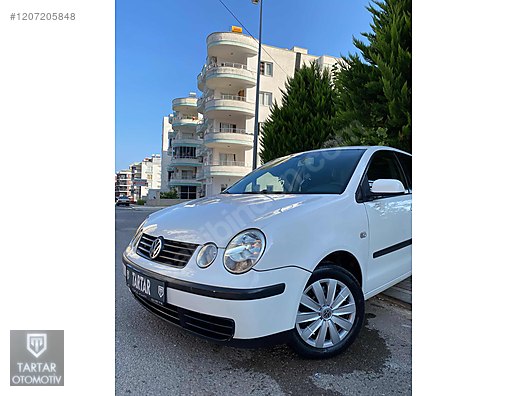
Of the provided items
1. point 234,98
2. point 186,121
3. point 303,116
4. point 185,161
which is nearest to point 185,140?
point 186,121

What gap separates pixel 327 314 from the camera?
188cm

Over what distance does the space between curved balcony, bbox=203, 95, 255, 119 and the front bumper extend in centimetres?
2285

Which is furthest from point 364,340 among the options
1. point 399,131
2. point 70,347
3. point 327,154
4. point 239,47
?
point 239,47

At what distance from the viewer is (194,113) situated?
113 feet

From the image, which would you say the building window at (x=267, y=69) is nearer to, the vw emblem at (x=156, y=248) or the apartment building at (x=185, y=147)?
the apartment building at (x=185, y=147)

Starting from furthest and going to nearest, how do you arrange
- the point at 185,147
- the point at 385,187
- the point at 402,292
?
the point at 185,147 < the point at 402,292 < the point at 385,187

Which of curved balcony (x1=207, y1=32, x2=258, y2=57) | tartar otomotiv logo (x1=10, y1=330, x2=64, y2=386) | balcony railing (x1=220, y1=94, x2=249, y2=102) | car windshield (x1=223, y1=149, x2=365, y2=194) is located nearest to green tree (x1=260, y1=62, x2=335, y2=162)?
car windshield (x1=223, y1=149, x2=365, y2=194)

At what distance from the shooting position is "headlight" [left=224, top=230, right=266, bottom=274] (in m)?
1.61

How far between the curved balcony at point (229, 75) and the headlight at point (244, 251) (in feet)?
72.9

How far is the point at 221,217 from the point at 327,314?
2.84 ft

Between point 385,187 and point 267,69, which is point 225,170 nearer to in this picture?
point 267,69

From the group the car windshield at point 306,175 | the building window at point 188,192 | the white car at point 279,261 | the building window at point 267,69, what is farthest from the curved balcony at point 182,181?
the white car at point 279,261

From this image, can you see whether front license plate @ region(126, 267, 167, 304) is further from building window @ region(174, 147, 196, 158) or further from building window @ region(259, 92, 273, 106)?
building window @ region(174, 147, 196, 158)

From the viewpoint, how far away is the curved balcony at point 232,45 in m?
19.0
